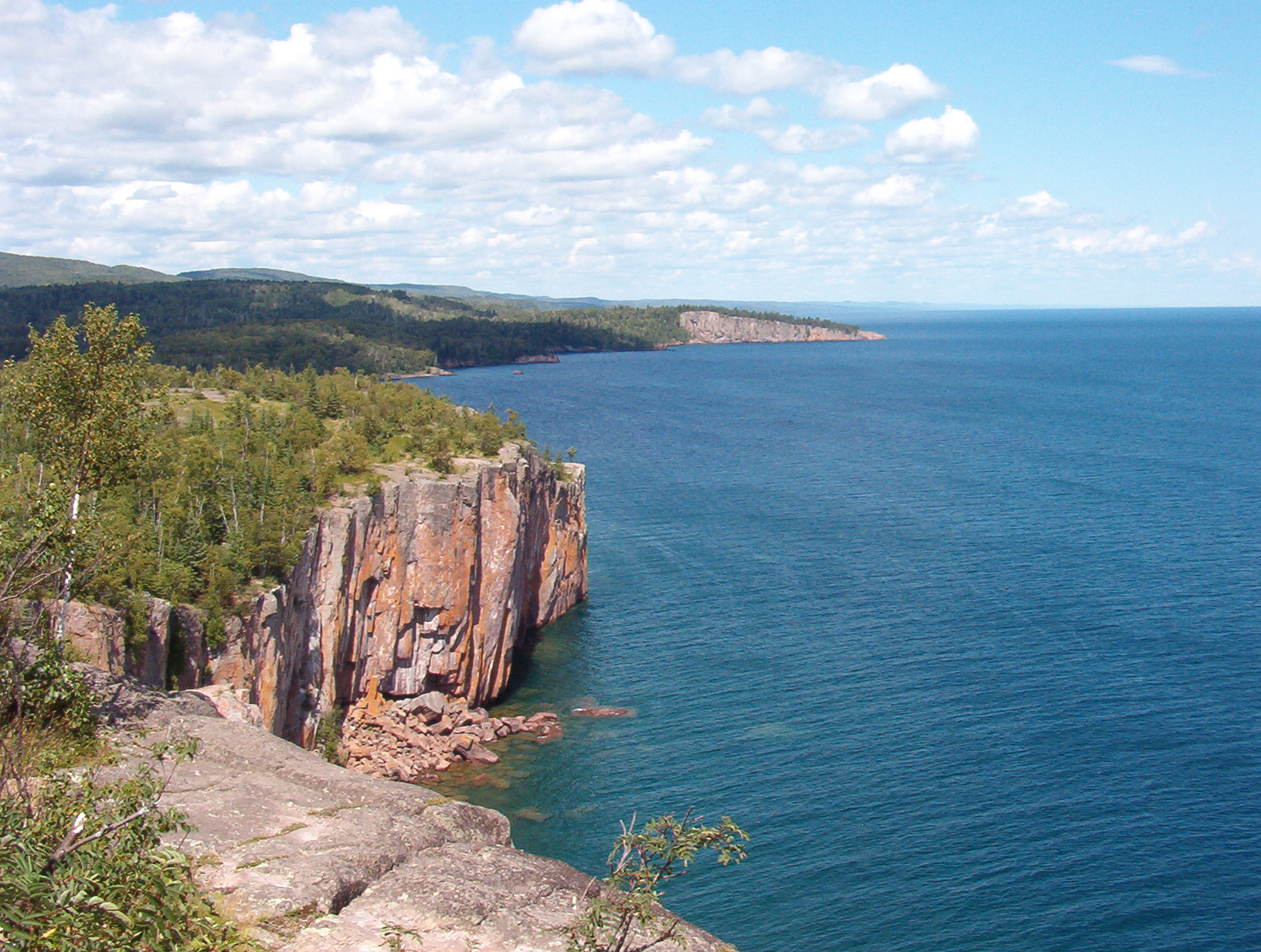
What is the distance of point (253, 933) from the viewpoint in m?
14.5

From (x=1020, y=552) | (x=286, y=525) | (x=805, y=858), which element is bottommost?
(x=805, y=858)

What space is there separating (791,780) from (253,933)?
3259 cm

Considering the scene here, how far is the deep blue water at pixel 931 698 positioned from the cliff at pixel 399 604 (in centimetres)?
438

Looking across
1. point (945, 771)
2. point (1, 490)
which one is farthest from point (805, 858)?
point (1, 490)

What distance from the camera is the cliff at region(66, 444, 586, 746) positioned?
1512 inches

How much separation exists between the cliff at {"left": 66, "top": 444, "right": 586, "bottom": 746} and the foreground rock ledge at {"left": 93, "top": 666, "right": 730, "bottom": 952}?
1287 centimetres

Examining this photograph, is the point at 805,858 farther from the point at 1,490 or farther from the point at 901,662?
the point at 1,490

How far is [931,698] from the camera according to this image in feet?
167

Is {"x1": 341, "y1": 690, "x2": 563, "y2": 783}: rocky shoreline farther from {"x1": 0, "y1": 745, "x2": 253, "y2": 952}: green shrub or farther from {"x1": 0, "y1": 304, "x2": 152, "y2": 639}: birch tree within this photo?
{"x1": 0, "y1": 745, "x2": 253, "y2": 952}: green shrub

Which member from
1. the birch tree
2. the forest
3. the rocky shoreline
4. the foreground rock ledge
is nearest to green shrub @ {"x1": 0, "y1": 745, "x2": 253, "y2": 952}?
the foreground rock ledge

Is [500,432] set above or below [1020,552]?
above

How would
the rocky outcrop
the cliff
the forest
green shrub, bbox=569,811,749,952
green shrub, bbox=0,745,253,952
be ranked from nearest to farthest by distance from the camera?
green shrub, bbox=0,745,253,952 → green shrub, bbox=569,811,749,952 → the forest → the cliff → the rocky outcrop

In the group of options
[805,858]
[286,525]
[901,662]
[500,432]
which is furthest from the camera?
[500,432]

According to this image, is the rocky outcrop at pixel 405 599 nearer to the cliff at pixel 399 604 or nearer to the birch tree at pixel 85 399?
the cliff at pixel 399 604
